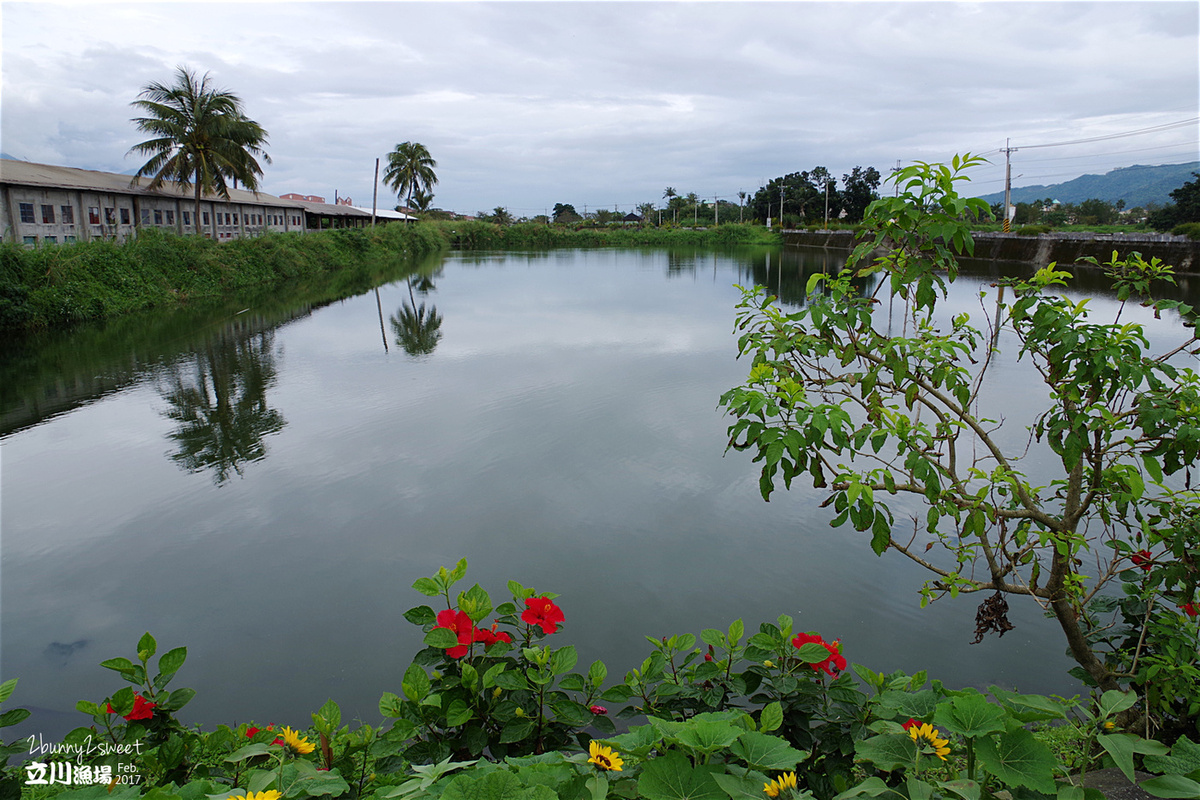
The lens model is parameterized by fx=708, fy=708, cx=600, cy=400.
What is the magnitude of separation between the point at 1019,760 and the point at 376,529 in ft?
14.2

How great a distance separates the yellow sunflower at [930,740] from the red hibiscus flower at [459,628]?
0.98m

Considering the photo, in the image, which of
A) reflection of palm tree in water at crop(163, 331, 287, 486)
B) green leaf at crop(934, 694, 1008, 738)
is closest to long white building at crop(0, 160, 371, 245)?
reflection of palm tree in water at crop(163, 331, 287, 486)

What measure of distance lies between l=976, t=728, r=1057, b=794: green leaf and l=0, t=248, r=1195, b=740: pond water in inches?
86.5

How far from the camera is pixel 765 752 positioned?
119 cm

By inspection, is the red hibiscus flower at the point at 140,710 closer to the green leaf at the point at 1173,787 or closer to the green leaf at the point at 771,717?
the green leaf at the point at 771,717

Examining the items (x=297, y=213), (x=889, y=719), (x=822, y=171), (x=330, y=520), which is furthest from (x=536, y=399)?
(x=822, y=171)

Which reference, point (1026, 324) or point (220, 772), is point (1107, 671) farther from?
Answer: point (220, 772)

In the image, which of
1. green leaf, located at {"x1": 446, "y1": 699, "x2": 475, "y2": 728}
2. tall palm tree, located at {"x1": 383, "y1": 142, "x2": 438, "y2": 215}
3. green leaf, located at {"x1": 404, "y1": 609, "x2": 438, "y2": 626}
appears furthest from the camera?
tall palm tree, located at {"x1": 383, "y1": 142, "x2": 438, "y2": 215}

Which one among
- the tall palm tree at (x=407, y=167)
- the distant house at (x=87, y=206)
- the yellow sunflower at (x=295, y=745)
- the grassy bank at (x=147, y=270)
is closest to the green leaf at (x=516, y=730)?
the yellow sunflower at (x=295, y=745)

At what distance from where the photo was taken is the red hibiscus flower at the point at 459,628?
5.59 ft

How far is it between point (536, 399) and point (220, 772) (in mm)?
6526

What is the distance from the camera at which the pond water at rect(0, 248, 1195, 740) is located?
11.4 feet

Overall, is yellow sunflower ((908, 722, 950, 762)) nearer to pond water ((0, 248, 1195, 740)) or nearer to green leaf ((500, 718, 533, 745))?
green leaf ((500, 718, 533, 745))

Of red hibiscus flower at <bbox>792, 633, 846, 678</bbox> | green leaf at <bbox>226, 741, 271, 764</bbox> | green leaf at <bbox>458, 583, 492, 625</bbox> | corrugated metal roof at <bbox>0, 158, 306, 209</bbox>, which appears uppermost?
corrugated metal roof at <bbox>0, 158, 306, 209</bbox>
